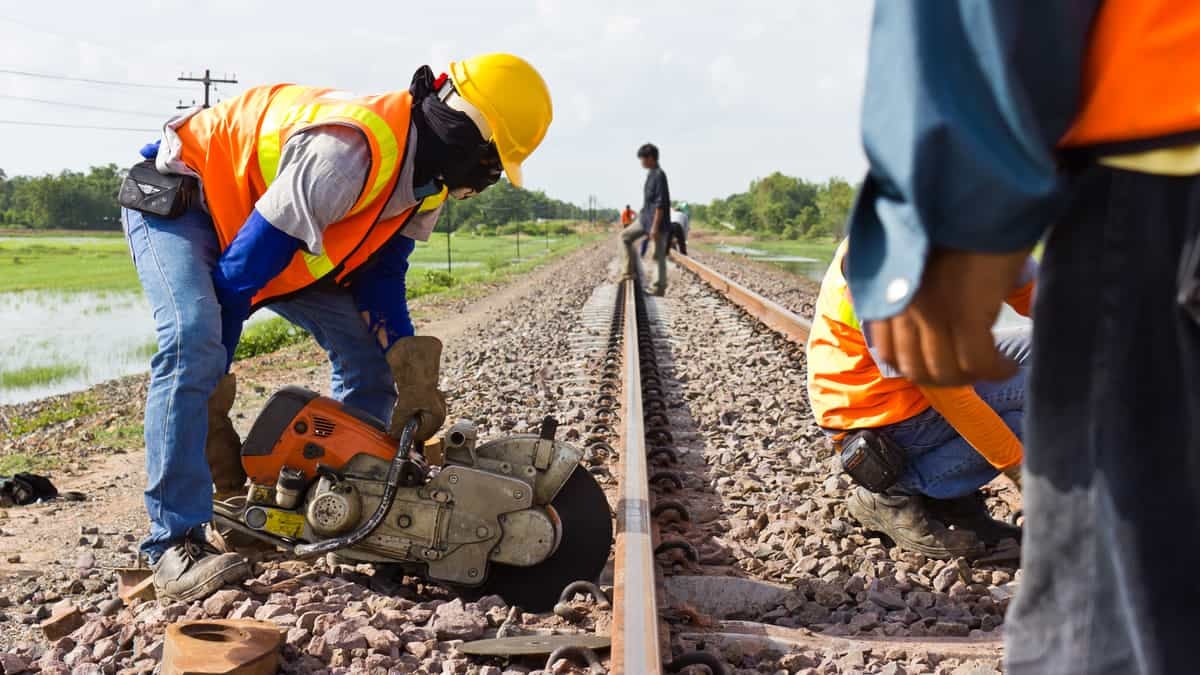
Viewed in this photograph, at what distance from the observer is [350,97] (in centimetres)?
349

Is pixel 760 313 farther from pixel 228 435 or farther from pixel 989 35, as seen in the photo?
pixel 989 35

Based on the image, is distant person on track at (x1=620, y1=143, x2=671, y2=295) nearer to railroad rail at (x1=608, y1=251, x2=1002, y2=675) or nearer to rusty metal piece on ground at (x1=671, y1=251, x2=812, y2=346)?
rusty metal piece on ground at (x1=671, y1=251, x2=812, y2=346)

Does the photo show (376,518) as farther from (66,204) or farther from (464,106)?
(66,204)

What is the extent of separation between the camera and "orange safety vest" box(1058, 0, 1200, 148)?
3.50 feet

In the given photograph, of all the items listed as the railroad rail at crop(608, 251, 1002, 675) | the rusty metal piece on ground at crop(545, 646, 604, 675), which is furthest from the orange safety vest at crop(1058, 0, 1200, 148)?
the rusty metal piece on ground at crop(545, 646, 604, 675)

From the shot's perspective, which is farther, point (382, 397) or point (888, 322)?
point (382, 397)

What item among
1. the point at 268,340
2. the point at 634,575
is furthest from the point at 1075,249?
the point at 268,340

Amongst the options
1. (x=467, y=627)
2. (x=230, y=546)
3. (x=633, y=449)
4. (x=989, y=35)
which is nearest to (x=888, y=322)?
(x=989, y=35)

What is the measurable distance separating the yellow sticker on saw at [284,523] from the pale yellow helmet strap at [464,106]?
4.52ft

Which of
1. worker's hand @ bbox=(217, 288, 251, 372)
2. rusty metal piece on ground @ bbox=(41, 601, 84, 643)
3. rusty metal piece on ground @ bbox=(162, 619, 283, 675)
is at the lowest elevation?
rusty metal piece on ground @ bbox=(41, 601, 84, 643)

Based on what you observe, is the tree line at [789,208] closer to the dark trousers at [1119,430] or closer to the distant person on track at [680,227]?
the distant person on track at [680,227]

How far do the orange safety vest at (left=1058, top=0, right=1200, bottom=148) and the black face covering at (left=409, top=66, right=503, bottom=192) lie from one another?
8.56ft

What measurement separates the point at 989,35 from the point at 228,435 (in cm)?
313

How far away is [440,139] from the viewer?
3514mm
